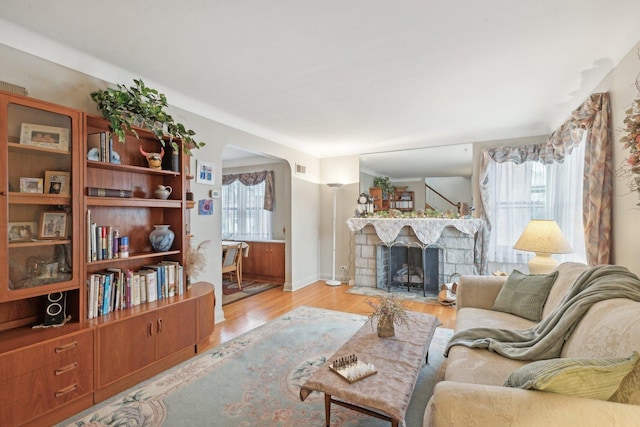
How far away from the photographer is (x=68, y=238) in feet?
6.75

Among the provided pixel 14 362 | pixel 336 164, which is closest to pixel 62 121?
pixel 14 362

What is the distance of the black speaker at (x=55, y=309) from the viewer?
1995mm

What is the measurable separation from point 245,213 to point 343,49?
5.00 metres

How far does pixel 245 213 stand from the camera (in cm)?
672

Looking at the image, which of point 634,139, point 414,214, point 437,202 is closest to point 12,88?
point 634,139

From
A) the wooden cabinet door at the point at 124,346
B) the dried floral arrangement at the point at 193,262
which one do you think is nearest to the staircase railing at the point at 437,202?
the dried floral arrangement at the point at 193,262

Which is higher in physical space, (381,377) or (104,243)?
(104,243)

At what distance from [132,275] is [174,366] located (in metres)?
0.84

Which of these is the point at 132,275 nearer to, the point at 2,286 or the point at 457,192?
the point at 2,286

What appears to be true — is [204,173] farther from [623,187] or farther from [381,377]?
[623,187]

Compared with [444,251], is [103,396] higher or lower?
lower

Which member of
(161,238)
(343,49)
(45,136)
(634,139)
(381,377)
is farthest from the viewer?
(161,238)

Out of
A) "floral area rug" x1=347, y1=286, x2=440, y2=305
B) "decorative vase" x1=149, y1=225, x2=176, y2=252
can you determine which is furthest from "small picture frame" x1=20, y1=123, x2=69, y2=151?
"floral area rug" x1=347, y1=286, x2=440, y2=305

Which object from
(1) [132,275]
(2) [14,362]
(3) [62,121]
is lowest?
(2) [14,362]
